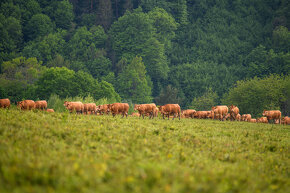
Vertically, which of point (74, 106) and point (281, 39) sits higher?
point (281, 39)

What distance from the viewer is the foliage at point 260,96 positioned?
6697 centimetres

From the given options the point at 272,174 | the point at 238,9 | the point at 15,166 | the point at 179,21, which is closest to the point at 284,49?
the point at 238,9

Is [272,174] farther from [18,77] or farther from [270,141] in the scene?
[18,77]

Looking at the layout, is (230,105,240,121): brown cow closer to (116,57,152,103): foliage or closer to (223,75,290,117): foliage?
(223,75,290,117): foliage

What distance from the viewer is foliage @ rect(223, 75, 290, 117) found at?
67.0 metres

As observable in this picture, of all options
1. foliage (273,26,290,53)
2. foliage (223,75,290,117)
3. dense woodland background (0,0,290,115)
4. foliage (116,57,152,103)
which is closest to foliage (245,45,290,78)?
dense woodland background (0,0,290,115)

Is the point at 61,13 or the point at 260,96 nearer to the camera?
the point at 260,96

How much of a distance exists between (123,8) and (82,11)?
17.1 meters

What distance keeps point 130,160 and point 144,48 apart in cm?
9922

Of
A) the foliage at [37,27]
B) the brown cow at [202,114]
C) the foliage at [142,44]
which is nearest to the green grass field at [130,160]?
the brown cow at [202,114]

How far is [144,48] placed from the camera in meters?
108

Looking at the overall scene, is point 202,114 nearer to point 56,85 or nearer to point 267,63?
point 56,85

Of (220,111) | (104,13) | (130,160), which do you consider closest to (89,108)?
(220,111)

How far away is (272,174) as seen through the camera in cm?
1237
